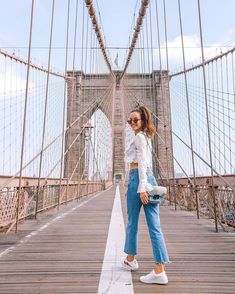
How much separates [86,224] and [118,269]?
7.30 ft

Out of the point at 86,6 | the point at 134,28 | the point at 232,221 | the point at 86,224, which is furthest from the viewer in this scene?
the point at 134,28

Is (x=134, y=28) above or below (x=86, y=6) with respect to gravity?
above

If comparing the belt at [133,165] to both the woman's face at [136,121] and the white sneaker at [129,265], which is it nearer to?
the woman's face at [136,121]

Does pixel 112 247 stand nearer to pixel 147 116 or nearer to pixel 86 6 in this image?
pixel 147 116

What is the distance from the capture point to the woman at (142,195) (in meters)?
1.82

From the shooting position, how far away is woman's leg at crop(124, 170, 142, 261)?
1.94m

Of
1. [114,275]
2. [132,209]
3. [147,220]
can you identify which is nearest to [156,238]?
[147,220]

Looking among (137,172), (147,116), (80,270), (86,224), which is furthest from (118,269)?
(86,224)

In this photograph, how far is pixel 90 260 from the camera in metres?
2.31

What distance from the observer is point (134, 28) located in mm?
18109

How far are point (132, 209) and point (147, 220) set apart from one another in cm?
11

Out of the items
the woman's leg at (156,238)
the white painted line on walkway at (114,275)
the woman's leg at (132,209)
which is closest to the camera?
the white painted line on walkway at (114,275)

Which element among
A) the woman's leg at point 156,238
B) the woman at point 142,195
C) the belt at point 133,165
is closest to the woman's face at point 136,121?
the woman at point 142,195

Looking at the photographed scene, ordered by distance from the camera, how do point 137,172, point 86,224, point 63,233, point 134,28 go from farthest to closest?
point 134,28
point 86,224
point 63,233
point 137,172
